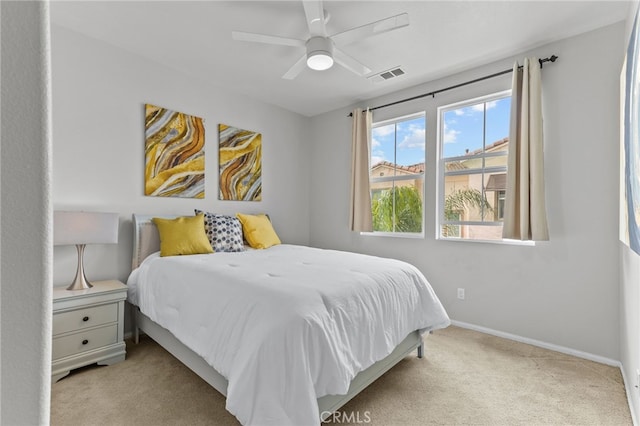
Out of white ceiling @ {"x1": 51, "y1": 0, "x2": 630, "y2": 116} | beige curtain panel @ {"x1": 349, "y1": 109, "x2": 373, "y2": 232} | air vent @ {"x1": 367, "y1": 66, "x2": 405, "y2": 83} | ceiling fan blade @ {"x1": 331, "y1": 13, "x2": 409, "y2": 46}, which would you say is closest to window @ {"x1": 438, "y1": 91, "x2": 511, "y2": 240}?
white ceiling @ {"x1": 51, "y1": 0, "x2": 630, "y2": 116}

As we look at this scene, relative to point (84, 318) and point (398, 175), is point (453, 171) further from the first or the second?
point (84, 318)

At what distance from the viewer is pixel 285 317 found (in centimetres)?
136

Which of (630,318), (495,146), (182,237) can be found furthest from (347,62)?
(630,318)

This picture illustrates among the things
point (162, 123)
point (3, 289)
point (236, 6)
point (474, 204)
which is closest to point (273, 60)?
point (236, 6)

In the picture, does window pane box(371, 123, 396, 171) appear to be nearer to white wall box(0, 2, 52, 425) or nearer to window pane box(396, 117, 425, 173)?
window pane box(396, 117, 425, 173)

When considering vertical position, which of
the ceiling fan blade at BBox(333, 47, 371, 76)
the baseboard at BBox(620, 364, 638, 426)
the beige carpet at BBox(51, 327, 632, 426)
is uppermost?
the ceiling fan blade at BBox(333, 47, 371, 76)

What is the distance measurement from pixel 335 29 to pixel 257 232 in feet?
6.68

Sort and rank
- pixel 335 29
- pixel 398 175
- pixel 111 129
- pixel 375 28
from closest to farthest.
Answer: pixel 375 28
pixel 335 29
pixel 111 129
pixel 398 175

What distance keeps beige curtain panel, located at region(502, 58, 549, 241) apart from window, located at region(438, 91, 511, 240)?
0.22 m

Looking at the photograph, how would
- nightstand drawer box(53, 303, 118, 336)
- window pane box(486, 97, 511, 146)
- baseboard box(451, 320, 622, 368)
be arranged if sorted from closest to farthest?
1. nightstand drawer box(53, 303, 118, 336)
2. baseboard box(451, 320, 622, 368)
3. window pane box(486, 97, 511, 146)

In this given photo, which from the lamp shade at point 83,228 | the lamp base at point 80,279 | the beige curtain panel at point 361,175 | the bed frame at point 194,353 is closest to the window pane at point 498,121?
the beige curtain panel at point 361,175

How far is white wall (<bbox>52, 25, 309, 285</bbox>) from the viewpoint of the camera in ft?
7.97

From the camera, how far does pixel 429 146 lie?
3.34 m

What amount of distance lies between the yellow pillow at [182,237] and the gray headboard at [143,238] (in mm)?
97
